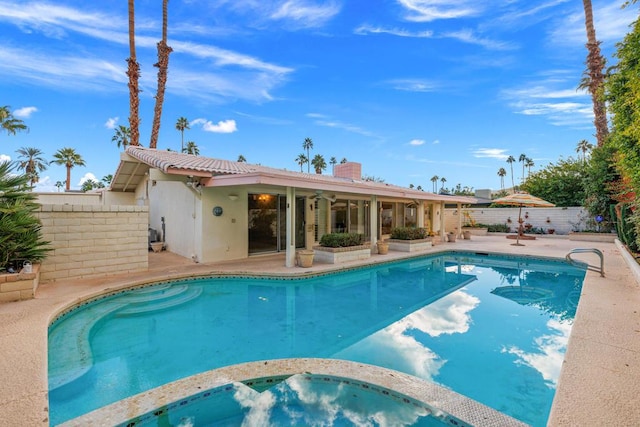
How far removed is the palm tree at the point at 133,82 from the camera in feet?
55.0

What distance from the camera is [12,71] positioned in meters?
15.9

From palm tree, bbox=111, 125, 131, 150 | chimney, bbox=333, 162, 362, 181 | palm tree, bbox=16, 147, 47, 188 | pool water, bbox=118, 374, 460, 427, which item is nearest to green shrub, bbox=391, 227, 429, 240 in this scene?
chimney, bbox=333, 162, 362, 181

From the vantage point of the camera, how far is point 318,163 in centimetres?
5269

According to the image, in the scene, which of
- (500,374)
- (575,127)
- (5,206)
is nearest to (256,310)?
(500,374)

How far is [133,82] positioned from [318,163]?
3709cm

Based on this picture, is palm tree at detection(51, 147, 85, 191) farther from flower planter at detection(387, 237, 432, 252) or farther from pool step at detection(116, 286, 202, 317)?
flower planter at detection(387, 237, 432, 252)

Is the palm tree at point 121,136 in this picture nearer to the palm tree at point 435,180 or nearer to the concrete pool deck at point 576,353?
the concrete pool deck at point 576,353

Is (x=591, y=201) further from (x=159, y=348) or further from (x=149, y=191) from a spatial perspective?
(x=149, y=191)

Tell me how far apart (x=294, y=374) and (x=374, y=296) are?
14.2ft

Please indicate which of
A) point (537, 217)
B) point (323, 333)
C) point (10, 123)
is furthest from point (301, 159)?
point (323, 333)

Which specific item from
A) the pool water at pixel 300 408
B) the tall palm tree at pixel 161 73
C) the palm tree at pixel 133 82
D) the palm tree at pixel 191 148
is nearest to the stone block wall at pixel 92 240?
the pool water at pixel 300 408

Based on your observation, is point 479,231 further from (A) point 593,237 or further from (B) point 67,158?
(B) point 67,158

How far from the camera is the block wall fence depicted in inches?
778

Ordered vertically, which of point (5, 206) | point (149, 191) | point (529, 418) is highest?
point (149, 191)
